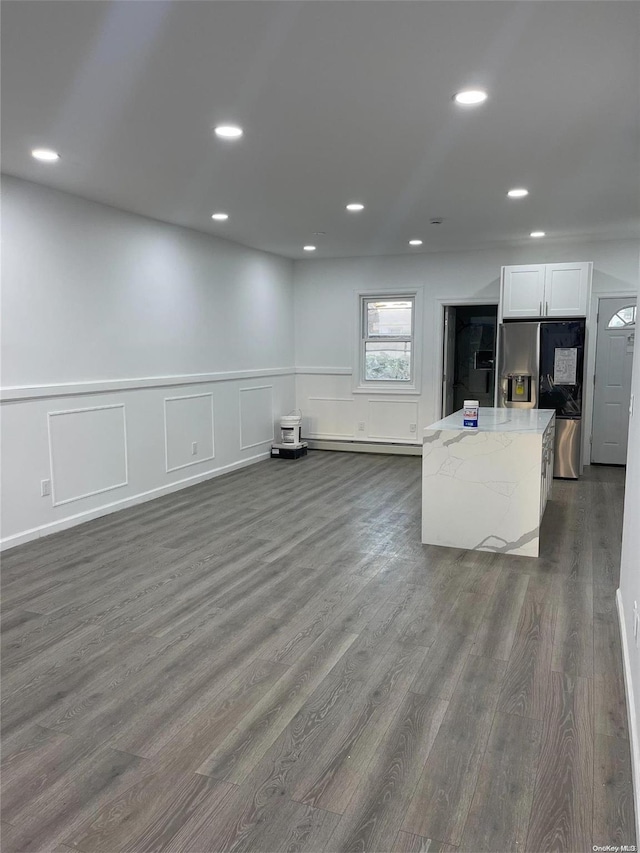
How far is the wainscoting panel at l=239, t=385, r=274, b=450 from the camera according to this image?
695 centimetres

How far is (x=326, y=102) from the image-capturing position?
9.10 ft

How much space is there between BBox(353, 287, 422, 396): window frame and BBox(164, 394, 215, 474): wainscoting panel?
2387mm

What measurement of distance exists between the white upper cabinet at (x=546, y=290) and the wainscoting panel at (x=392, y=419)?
5.93ft

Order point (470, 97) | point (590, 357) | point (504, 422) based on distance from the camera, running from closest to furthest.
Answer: point (470, 97) < point (504, 422) < point (590, 357)

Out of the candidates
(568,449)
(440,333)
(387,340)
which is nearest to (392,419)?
(387,340)

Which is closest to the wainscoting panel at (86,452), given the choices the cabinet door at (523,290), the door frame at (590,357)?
the cabinet door at (523,290)

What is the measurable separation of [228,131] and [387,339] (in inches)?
190

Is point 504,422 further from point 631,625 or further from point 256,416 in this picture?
point 256,416

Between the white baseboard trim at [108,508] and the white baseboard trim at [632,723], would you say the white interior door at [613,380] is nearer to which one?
the white baseboard trim at [108,508]

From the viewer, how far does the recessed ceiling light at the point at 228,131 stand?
121 inches

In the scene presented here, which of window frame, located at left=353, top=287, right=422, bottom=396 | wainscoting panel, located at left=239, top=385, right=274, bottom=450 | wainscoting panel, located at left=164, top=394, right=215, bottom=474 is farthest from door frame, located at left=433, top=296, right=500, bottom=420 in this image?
wainscoting panel, located at left=164, top=394, right=215, bottom=474

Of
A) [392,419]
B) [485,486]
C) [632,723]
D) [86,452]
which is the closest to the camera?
[632,723]

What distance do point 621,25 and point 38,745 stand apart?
331cm

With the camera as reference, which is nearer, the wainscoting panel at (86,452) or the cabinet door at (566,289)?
the wainscoting panel at (86,452)
